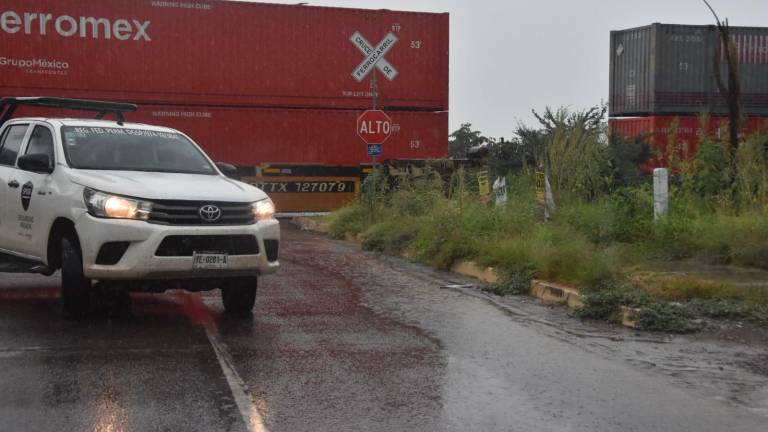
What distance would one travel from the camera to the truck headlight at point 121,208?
724cm

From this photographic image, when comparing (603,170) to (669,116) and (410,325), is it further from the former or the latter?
(669,116)

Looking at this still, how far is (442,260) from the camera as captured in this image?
12.3 m

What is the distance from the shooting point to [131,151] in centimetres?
855

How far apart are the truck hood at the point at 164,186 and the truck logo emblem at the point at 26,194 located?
0.65m

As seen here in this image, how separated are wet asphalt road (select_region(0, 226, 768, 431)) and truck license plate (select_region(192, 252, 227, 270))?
534 millimetres

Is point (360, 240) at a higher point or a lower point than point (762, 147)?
lower

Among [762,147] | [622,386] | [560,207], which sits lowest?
[622,386]

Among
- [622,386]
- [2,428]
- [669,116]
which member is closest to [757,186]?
[622,386]

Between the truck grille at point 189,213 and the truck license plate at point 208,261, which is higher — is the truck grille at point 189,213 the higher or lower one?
the higher one

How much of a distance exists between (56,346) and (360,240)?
10.5 m

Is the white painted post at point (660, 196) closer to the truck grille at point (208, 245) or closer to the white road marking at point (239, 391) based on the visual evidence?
the truck grille at point (208, 245)

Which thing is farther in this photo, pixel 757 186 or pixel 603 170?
pixel 603 170

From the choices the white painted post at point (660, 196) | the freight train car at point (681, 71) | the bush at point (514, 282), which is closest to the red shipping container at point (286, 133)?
the freight train car at point (681, 71)

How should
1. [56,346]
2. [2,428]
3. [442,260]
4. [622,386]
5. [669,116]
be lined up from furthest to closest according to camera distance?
[669,116] < [442,260] < [56,346] < [622,386] < [2,428]
